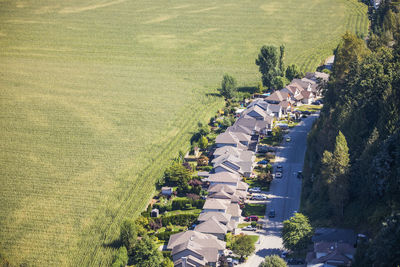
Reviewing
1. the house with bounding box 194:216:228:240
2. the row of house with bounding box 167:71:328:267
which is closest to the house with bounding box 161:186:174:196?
the row of house with bounding box 167:71:328:267

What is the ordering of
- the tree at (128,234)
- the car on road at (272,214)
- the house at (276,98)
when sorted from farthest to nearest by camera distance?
1. the house at (276,98)
2. the car on road at (272,214)
3. the tree at (128,234)

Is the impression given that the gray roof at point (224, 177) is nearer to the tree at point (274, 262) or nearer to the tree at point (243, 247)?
the tree at point (243, 247)

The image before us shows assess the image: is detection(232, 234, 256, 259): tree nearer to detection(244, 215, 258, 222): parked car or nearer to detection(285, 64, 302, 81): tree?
detection(244, 215, 258, 222): parked car

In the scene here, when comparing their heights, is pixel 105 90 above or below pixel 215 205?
above

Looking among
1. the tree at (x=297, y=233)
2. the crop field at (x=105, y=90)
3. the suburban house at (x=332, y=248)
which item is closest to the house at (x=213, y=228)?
the tree at (x=297, y=233)

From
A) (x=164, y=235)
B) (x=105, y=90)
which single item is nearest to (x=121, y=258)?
(x=164, y=235)

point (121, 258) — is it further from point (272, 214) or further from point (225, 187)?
point (272, 214)
